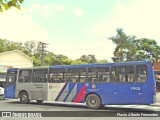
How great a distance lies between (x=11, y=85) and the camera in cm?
2022

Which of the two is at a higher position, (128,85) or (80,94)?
(128,85)

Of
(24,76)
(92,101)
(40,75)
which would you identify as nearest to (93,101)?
(92,101)

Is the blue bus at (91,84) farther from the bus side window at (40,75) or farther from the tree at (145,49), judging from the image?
the tree at (145,49)

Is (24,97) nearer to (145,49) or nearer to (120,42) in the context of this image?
(120,42)

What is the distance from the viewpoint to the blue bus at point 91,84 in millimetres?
14477

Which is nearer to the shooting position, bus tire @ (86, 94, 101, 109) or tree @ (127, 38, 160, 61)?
bus tire @ (86, 94, 101, 109)

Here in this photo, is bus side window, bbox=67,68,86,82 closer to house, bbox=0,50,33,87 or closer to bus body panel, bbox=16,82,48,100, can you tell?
bus body panel, bbox=16,82,48,100

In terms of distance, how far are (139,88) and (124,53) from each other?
1566 inches

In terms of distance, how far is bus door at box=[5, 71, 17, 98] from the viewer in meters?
20.1

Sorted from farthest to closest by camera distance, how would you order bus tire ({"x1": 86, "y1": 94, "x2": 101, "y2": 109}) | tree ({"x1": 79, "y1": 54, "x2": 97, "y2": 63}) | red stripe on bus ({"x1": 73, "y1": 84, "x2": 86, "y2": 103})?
tree ({"x1": 79, "y1": 54, "x2": 97, "y2": 63}) → red stripe on bus ({"x1": 73, "y1": 84, "x2": 86, "y2": 103}) → bus tire ({"x1": 86, "y1": 94, "x2": 101, "y2": 109})

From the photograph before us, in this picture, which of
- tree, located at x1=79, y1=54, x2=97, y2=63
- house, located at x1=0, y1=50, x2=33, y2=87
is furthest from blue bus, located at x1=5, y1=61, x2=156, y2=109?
tree, located at x1=79, y1=54, x2=97, y2=63

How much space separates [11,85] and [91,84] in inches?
279

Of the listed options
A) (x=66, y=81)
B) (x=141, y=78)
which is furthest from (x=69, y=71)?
(x=141, y=78)

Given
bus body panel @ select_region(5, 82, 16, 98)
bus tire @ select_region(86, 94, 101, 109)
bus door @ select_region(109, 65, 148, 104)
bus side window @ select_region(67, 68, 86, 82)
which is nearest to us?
bus door @ select_region(109, 65, 148, 104)
